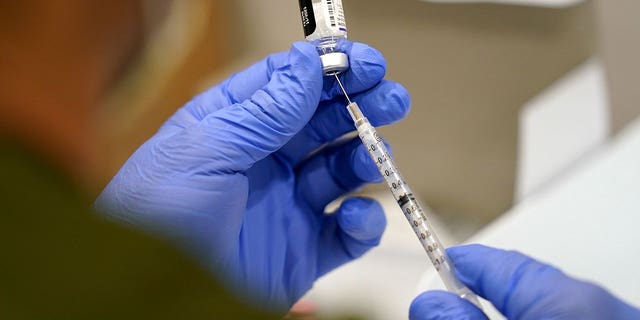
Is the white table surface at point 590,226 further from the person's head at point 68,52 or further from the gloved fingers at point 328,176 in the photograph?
the person's head at point 68,52

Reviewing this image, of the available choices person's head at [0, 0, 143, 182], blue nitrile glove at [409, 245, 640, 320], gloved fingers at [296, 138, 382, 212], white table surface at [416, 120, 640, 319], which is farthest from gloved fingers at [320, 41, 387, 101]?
person's head at [0, 0, 143, 182]

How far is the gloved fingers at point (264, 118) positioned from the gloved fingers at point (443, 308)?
0.23 metres

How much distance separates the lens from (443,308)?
54cm

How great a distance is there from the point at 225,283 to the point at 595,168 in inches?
33.5

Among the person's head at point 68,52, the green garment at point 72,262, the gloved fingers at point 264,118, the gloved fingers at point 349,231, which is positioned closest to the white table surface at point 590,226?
the gloved fingers at point 349,231

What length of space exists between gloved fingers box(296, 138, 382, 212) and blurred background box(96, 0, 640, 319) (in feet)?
0.56

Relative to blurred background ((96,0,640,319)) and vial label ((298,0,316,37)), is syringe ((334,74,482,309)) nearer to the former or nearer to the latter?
vial label ((298,0,316,37))

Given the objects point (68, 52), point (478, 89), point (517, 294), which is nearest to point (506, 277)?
point (517, 294)

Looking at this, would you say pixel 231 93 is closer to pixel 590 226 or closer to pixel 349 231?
pixel 349 231

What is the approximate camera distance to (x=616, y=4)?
0.95 metres

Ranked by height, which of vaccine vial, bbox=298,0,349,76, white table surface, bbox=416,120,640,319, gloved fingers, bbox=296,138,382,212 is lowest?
white table surface, bbox=416,120,640,319

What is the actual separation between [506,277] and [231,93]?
0.39 metres

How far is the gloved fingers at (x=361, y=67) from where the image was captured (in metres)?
0.62

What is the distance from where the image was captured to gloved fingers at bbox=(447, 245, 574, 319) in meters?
0.52
